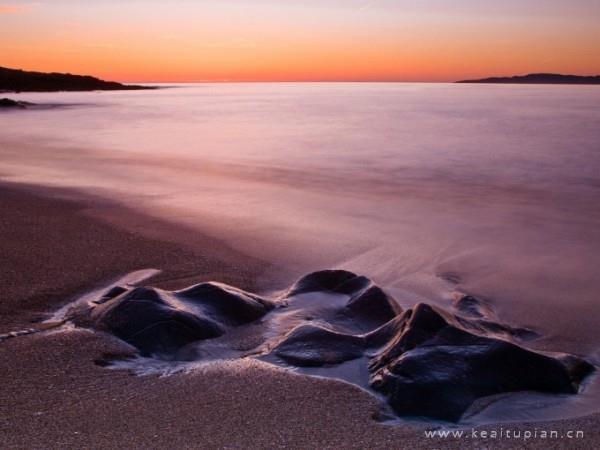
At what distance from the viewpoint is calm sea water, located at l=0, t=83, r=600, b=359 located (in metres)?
4.84

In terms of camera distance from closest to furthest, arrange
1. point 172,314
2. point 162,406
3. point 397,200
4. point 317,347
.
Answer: point 162,406 → point 317,347 → point 172,314 → point 397,200

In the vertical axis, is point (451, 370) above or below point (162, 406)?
above

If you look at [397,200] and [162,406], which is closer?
[162,406]

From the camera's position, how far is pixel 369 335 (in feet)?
11.1

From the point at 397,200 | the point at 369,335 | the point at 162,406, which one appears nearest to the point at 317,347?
the point at 369,335

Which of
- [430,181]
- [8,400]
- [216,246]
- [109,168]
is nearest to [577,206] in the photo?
[430,181]

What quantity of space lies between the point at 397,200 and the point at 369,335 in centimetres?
568

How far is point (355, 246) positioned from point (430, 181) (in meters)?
5.48

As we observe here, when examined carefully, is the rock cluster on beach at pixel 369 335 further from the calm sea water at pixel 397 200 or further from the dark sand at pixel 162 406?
the calm sea water at pixel 397 200

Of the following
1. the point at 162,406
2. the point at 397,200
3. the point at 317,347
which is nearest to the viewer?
the point at 162,406

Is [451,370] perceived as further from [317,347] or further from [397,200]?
→ [397,200]

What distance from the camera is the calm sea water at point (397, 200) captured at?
4836mm

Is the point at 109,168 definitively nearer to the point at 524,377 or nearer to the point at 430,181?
the point at 430,181

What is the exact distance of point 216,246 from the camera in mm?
5727
